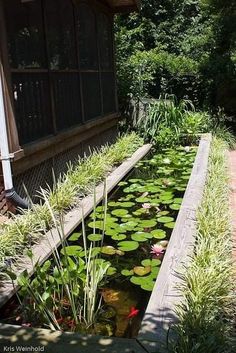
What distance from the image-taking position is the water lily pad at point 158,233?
14.7 feet

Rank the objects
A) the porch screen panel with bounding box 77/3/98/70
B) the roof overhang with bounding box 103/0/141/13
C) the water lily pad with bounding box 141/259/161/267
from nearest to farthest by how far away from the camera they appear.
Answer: the water lily pad with bounding box 141/259/161/267, the porch screen panel with bounding box 77/3/98/70, the roof overhang with bounding box 103/0/141/13

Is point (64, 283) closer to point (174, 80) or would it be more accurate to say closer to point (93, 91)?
point (93, 91)

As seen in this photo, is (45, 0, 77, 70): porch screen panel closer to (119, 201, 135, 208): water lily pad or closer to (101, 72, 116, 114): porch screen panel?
(101, 72, 116, 114): porch screen panel

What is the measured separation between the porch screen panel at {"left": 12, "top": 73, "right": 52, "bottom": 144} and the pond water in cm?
136

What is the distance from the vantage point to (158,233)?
15.0ft

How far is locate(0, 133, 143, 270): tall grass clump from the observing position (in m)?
3.94

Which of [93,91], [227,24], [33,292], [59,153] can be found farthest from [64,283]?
[227,24]

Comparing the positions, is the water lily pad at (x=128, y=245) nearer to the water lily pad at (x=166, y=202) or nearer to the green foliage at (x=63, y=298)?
the green foliage at (x=63, y=298)

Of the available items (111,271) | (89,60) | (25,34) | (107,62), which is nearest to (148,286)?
(111,271)

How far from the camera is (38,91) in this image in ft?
19.3

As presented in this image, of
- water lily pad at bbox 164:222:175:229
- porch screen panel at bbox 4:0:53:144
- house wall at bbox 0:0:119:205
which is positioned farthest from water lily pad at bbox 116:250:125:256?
porch screen panel at bbox 4:0:53:144

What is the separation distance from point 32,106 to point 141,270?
2937 millimetres

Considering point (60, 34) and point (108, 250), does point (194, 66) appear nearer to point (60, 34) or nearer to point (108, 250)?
point (60, 34)

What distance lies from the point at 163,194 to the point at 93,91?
352 cm
